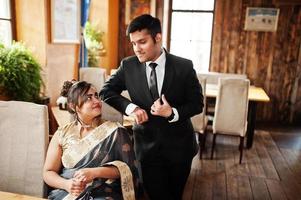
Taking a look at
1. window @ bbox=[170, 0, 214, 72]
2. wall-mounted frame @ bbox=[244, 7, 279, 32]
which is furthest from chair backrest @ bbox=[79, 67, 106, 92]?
wall-mounted frame @ bbox=[244, 7, 279, 32]

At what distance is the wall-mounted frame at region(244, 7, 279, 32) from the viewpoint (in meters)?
5.05

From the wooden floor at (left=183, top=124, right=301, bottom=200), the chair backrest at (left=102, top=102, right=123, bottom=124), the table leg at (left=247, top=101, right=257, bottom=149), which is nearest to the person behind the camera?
the chair backrest at (left=102, top=102, right=123, bottom=124)

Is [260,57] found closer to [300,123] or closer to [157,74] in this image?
[300,123]

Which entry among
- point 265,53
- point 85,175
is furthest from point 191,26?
point 85,175

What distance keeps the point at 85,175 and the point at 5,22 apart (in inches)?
99.9

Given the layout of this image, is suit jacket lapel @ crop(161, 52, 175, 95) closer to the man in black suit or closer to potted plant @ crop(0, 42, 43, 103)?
the man in black suit

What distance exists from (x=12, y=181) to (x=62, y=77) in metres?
2.27

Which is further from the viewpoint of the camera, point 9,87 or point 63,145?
point 9,87

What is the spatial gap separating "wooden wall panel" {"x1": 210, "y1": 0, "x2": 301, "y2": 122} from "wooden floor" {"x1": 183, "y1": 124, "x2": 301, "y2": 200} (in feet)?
3.68

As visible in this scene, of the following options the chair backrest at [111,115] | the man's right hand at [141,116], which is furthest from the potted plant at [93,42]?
the man's right hand at [141,116]

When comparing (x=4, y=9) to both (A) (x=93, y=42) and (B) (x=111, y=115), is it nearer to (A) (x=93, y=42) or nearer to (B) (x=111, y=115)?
(A) (x=93, y=42)

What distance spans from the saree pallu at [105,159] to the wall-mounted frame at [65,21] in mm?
2174

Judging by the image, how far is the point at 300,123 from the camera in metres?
5.34

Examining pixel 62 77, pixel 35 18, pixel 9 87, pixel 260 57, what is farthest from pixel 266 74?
pixel 9 87
